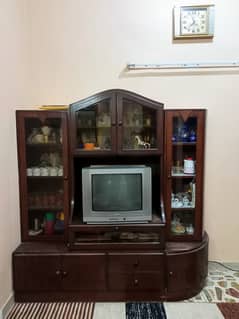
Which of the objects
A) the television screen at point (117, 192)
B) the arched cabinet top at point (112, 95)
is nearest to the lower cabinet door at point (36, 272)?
the television screen at point (117, 192)

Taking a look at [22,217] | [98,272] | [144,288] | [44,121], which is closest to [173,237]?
[144,288]

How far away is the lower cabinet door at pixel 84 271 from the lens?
2.26 m

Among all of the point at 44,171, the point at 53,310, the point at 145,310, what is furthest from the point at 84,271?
the point at 44,171

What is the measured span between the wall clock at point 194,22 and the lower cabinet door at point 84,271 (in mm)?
2188

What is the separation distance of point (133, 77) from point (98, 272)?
6.03 feet

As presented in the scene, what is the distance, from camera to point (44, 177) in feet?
8.19

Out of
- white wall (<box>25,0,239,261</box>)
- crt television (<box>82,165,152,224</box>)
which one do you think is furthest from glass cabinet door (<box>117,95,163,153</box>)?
white wall (<box>25,0,239,261</box>)

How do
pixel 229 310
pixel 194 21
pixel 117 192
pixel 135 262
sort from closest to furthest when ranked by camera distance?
pixel 229 310 < pixel 135 262 < pixel 117 192 < pixel 194 21

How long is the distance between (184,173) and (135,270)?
37.3 inches

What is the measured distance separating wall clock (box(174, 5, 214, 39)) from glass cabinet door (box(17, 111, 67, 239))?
1424mm

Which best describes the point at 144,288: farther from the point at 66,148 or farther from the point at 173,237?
the point at 66,148

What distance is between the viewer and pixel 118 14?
2.66 metres

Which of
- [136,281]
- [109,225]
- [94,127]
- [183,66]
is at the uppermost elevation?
[183,66]

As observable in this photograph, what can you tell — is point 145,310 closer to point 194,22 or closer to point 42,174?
point 42,174
